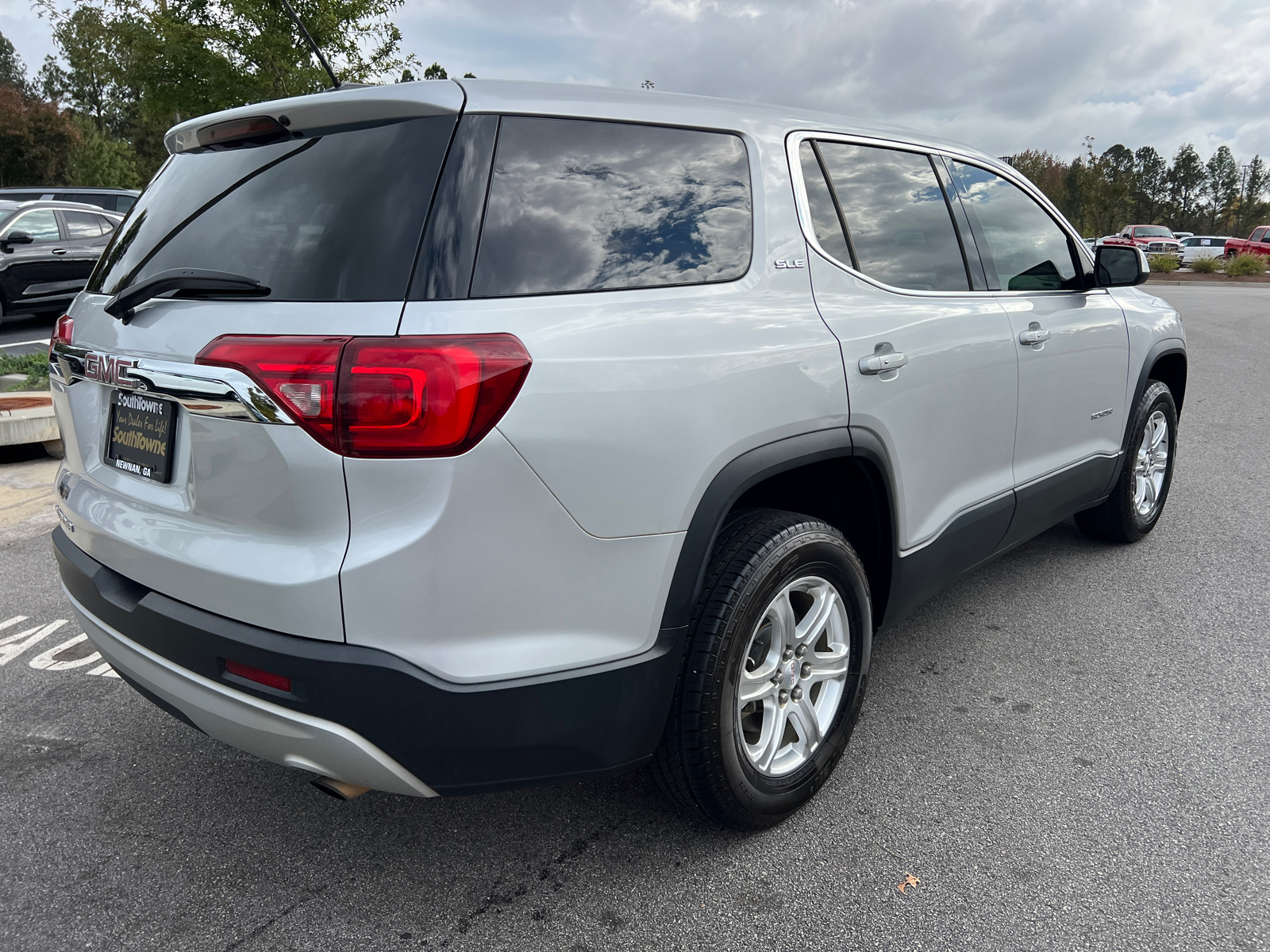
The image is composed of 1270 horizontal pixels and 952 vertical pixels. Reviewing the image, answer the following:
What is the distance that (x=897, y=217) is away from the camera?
2836mm

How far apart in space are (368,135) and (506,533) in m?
0.88

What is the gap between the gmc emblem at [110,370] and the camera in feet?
6.52

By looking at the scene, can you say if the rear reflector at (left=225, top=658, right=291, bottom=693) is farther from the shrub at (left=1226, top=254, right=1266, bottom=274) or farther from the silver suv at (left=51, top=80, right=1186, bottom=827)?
the shrub at (left=1226, top=254, right=1266, bottom=274)

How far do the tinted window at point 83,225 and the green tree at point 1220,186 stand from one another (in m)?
80.1

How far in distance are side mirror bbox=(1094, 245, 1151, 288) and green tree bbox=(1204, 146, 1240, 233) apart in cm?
8180

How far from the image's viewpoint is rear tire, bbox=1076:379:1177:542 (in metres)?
4.27

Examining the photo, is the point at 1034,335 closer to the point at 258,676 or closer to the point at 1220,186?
the point at 258,676

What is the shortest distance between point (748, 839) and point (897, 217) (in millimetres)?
1894

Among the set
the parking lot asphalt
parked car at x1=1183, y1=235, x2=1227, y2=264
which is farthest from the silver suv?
parked car at x1=1183, y1=235, x2=1227, y2=264

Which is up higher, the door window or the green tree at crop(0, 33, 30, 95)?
the green tree at crop(0, 33, 30, 95)

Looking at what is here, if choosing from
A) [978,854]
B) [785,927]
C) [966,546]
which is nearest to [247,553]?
[785,927]

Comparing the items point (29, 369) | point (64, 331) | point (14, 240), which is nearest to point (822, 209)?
point (64, 331)

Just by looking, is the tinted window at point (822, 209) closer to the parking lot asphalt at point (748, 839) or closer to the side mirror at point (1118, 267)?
the parking lot asphalt at point (748, 839)

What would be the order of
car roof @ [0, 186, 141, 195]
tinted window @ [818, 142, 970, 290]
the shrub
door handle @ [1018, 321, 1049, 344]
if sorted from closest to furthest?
tinted window @ [818, 142, 970, 290]
door handle @ [1018, 321, 1049, 344]
car roof @ [0, 186, 141, 195]
the shrub
